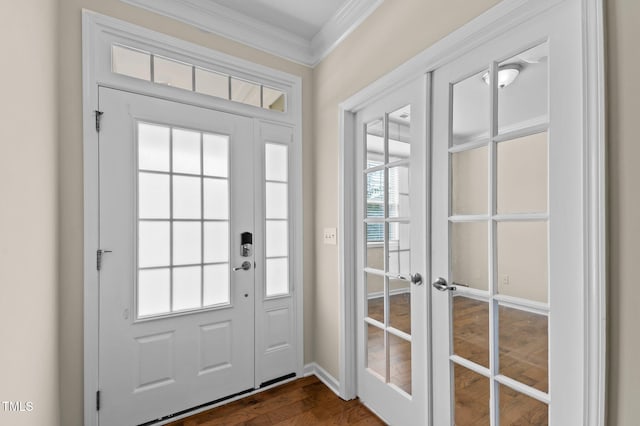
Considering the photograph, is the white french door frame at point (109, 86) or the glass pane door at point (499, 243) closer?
the glass pane door at point (499, 243)

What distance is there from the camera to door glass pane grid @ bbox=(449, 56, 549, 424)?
1.16m

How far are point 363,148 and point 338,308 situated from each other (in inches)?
48.5

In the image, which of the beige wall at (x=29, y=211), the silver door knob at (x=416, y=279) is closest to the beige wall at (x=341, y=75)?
the silver door knob at (x=416, y=279)

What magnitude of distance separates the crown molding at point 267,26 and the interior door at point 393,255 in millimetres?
675

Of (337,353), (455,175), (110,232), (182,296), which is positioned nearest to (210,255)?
(182,296)

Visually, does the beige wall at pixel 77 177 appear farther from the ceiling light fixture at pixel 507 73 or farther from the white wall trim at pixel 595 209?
the ceiling light fixture at pixel 507 73

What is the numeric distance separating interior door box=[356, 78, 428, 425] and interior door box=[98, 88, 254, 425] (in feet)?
2.86

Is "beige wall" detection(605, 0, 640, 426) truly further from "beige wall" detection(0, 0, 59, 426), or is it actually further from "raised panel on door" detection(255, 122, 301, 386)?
"raised panel on door" detection(255, 122, 301, 386)

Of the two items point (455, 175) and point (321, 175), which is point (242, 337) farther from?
point (455, 175)

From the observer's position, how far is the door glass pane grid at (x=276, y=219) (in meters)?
2.36

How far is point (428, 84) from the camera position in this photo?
5.26 feet

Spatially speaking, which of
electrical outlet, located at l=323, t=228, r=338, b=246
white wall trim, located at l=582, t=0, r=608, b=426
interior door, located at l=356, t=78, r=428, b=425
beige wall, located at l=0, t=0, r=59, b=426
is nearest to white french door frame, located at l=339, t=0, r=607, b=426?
white wall trim, located at l=582, t=0, r=608, b=426

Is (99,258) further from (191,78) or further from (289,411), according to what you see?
(289,411)

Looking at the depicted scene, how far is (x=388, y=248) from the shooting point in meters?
1.91
